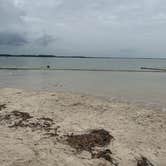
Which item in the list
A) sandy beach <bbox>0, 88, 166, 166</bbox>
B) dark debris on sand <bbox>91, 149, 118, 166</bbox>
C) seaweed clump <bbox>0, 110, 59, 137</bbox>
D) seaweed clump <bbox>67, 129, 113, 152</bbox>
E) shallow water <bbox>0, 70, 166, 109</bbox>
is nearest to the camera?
sandy beach <bbox>0, 88, 166, 166</bbox>

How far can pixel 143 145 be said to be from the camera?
7.82 m

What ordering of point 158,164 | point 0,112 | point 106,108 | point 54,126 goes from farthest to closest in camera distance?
point 106,108 → point 0,112 → point 54,126 → point 158,164

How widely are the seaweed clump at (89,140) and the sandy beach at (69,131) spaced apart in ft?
0.27

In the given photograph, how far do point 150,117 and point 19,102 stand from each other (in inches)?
206

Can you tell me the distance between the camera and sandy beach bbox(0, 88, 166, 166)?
21.4ft

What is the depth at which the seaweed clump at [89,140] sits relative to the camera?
23.8 ft

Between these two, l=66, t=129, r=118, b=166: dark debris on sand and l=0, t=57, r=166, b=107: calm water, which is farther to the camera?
l=0, t=57, r=166, b=107: calm water

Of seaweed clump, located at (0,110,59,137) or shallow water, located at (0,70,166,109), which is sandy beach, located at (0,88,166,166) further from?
shallow water, located at (0,70,166,109)

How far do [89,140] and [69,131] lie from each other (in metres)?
0.92

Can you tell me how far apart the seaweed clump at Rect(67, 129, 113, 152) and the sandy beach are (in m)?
0.08

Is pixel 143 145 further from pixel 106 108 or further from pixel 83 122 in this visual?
pixel 106 108

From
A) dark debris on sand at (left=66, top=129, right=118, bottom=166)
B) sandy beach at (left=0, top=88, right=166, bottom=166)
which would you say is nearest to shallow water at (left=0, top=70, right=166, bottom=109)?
sandy beach at (left=0, top=88, right=166, bottom=166)

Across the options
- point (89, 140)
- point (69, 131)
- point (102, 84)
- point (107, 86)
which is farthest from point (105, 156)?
point (102, 84)

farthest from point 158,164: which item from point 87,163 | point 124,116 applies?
point 124,116
